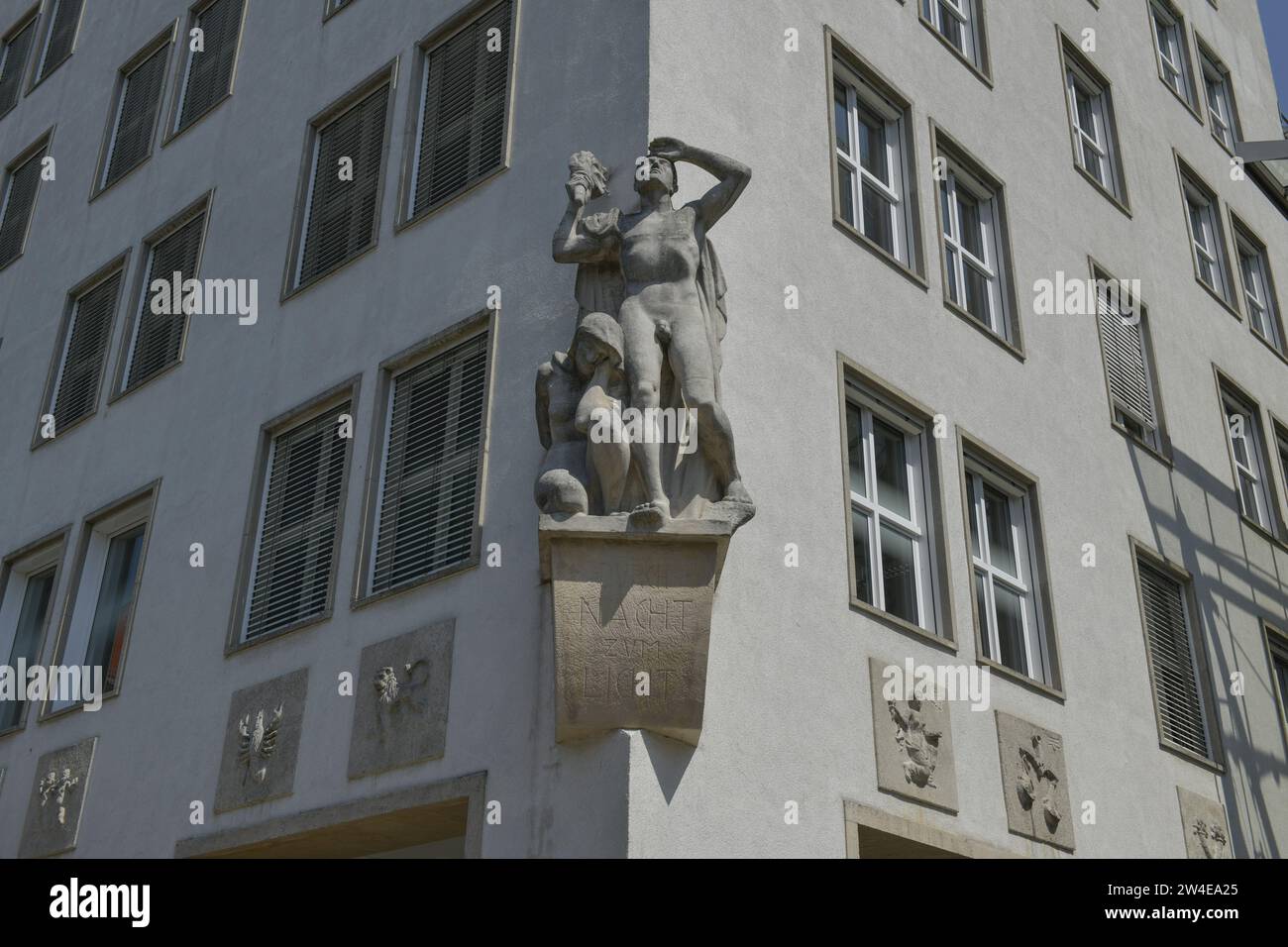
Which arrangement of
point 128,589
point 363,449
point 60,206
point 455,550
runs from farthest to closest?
point 60,206
point 128,589
point 363,449
point 455,550

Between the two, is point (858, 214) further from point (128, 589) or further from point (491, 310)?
point (128, 589)

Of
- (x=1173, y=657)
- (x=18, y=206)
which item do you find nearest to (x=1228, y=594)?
(x=1173, y=657)

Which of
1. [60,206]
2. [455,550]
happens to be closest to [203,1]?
[60,206]

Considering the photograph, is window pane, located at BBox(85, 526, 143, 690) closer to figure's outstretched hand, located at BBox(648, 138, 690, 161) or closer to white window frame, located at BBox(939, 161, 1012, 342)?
figure's outstretched hand, located at BBox(648, 138, 690, 161)

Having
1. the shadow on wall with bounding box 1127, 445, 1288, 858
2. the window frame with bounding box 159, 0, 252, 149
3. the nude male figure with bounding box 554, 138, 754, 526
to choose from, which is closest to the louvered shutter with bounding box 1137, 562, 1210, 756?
the shadow on wall with bounding box 1127, 445, 1288, 858

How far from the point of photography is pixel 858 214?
13961mm

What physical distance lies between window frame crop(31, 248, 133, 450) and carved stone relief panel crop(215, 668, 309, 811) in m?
5.73

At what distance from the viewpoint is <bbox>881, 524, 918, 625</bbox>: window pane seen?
12.3 metres

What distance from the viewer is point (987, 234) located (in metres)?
15.8

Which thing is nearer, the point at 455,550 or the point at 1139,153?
the point at 455,550
